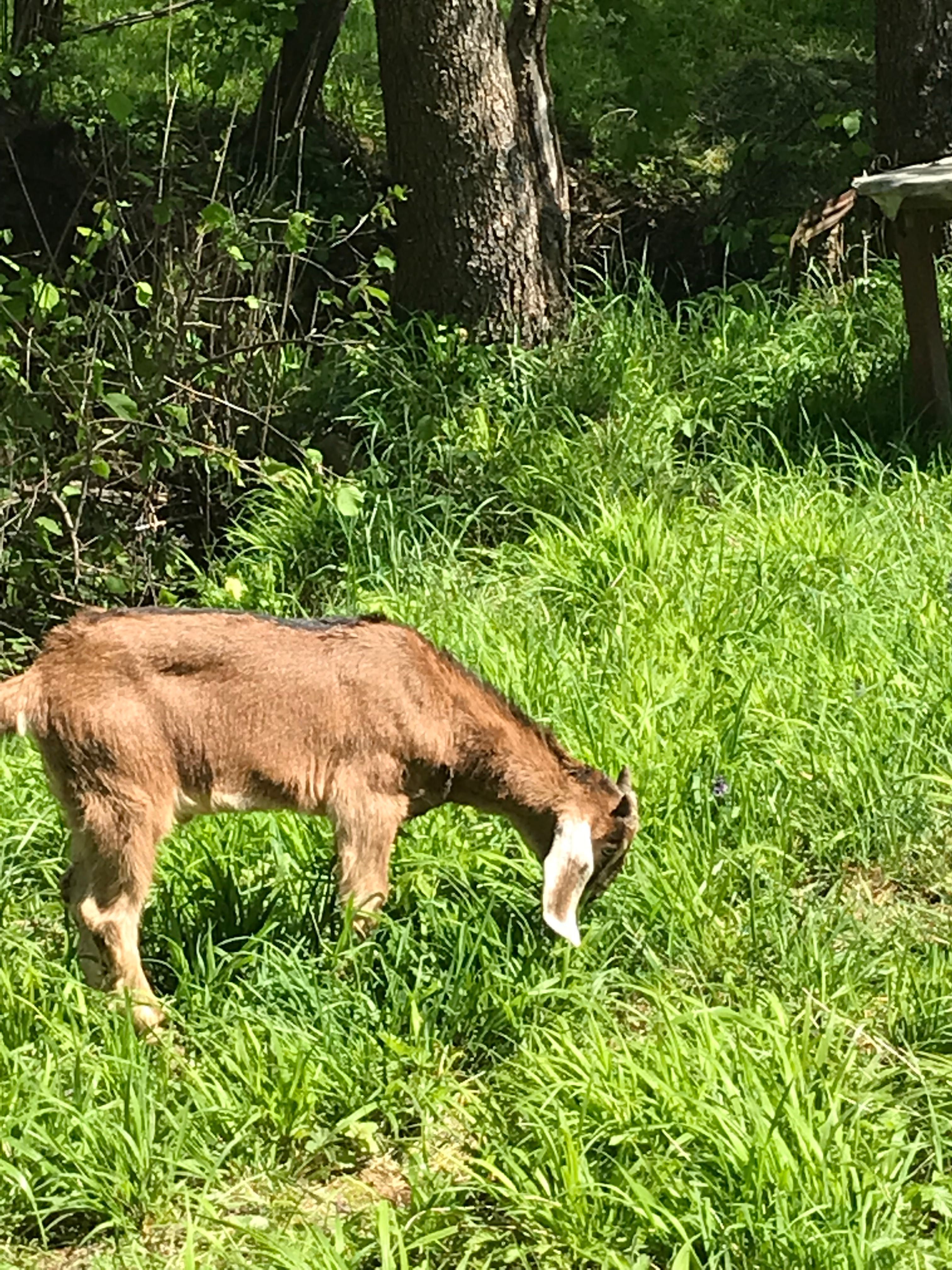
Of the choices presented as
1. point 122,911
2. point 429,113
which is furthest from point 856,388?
point 122,911

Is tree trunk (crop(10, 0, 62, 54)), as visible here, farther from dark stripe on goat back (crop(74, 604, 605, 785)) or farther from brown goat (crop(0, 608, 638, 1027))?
brown goat (crop(0, 608, 638, 1027))

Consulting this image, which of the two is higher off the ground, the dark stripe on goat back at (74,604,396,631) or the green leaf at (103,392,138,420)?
the green leaf at (103,392,138,420)

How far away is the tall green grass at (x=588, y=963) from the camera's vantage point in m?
2.87

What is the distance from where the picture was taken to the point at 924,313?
254 inches

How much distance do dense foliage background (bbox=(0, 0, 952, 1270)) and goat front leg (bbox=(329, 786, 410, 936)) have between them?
0.09m

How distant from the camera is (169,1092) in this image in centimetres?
323

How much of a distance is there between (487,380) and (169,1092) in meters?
4.17

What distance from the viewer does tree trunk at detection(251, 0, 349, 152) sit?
26.2 feet

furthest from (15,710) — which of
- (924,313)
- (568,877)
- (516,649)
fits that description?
(924,313)

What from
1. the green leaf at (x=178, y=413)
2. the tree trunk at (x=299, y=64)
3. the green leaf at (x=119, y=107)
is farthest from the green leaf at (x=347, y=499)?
the tree trunk at (x=299, y=64)

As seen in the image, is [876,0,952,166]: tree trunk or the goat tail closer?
the goat tail

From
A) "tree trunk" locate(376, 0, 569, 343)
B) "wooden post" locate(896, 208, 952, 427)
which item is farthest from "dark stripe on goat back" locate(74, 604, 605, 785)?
"tree trunk" locate(376, 0, 569, 343)

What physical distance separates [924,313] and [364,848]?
12.9 feet

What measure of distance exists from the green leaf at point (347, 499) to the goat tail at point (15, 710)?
184 cm
